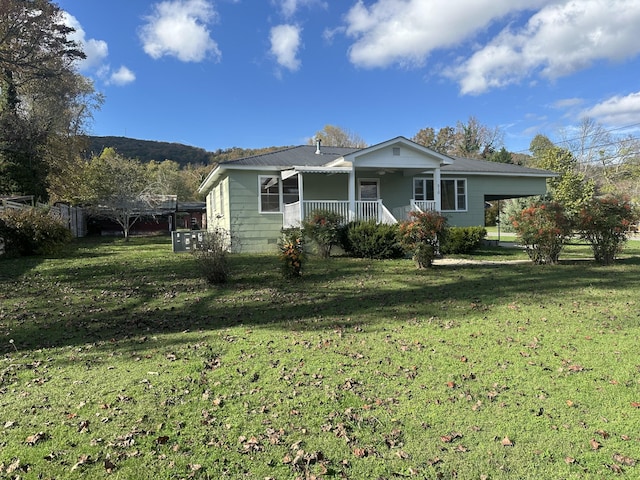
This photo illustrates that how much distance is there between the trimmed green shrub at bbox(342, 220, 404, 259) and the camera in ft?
40.4

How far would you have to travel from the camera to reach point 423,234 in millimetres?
9992

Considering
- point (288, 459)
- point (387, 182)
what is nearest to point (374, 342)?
point (288, 459)

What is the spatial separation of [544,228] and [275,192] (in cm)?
888

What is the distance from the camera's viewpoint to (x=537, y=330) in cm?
529

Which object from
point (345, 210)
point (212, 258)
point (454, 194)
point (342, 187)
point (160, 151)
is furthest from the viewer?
point (160, 151)

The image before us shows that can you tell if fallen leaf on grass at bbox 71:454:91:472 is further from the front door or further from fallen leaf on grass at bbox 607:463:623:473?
the front door

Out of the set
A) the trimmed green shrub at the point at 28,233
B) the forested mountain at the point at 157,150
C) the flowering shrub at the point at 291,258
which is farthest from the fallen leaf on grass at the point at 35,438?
the forested mountain at the point at 157,150

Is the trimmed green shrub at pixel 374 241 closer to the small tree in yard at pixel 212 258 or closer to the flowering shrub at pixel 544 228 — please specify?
the flowering shrub at pixel 544 228

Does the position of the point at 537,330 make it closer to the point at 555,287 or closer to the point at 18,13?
the point at 555,287

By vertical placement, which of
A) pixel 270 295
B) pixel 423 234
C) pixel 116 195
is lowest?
pixel 270 295

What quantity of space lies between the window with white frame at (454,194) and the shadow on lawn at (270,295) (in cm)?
666

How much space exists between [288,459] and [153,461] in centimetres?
88

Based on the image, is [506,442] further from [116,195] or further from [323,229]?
[116,195]

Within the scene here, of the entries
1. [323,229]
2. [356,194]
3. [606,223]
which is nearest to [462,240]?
[606,223]
